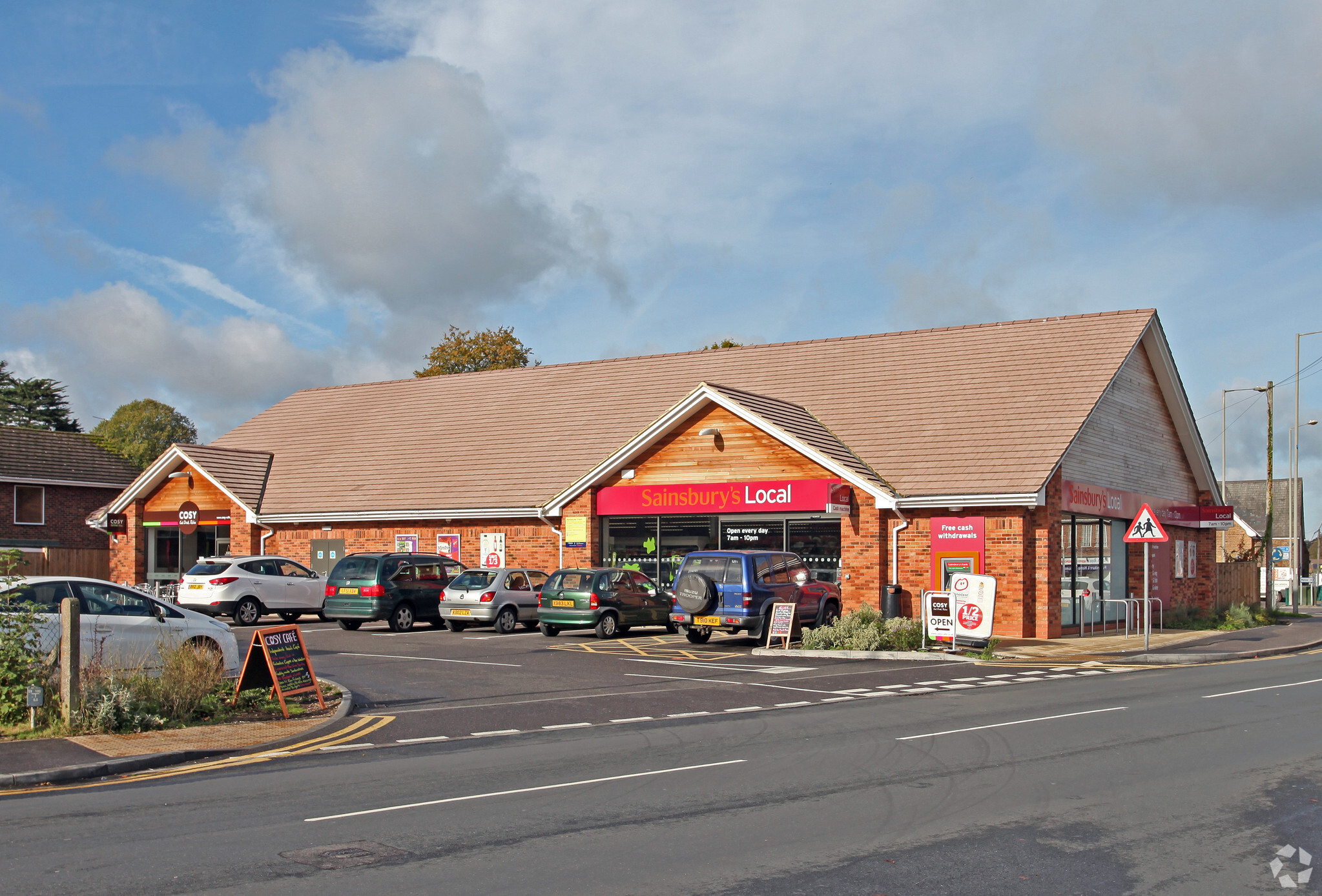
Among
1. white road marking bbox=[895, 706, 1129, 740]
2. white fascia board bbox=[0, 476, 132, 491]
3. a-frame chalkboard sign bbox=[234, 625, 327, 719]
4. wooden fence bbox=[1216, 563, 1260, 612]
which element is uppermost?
white fascia board bbox=[0, 476, 132, 491]

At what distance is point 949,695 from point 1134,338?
17119 mm

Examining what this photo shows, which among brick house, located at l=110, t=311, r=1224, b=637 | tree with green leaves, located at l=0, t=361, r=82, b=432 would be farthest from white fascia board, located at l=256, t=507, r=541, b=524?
Answer: tree with green leaves, located at l=0, t=361, r=82, b=432

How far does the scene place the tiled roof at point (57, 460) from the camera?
42.3m

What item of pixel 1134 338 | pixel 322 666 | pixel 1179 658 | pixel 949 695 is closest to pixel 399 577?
pixel 322 666

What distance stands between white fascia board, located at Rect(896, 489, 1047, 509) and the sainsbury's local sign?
5.51ft

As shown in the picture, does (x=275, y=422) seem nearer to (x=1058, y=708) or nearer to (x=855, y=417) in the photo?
(x=855, y=417)

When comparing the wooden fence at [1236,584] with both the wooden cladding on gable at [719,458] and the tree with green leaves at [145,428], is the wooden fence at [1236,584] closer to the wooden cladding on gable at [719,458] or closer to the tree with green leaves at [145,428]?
the wooden cladding on gable at [719,458]

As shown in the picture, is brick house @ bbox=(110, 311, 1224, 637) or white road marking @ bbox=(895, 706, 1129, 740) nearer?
white road marking @ bbox=(895, 706, 1129, 740)

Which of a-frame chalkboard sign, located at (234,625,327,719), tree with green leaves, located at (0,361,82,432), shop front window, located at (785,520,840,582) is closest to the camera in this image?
a-frame chalkboard sign, located at (234,625,327,719)

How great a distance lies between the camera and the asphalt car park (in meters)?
14.1

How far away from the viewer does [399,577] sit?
27562 millimetres

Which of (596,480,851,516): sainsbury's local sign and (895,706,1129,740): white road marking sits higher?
(596,480,851,516): sainsbury's local sign

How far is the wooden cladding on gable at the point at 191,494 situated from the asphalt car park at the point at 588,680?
14498 mm

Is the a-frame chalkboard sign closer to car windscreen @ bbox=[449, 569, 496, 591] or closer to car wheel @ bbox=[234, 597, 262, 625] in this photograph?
car windscreen @ bbox=[449, 569, 496, 591]
